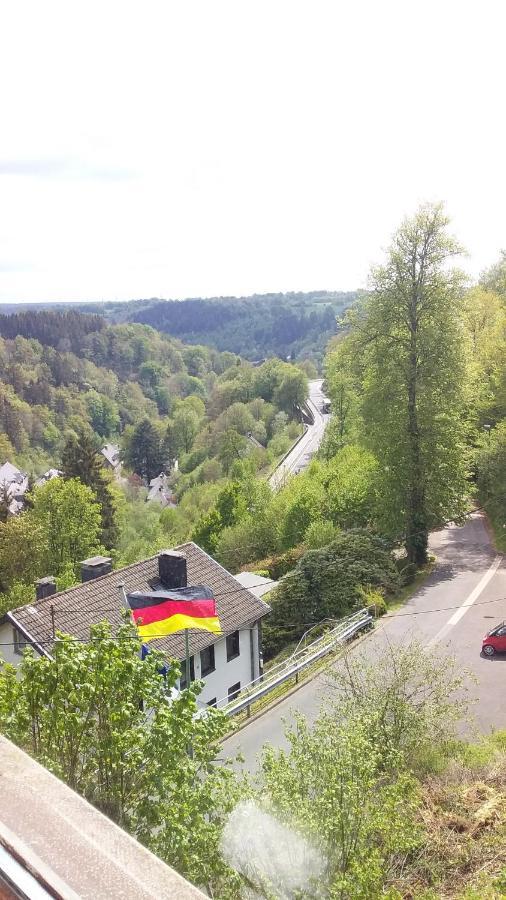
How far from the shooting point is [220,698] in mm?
22969

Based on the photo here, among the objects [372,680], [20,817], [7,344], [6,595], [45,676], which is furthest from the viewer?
[7,344]

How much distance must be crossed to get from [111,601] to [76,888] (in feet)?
68.3

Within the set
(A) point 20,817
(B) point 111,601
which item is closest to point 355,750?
(A) point 20,817

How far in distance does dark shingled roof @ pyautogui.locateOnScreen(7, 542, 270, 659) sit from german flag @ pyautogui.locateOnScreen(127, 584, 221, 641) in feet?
3.94

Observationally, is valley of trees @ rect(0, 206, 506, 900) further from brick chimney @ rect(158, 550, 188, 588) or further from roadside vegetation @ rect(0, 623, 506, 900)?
brick chimney @ rect(158, 550, 188, 588)

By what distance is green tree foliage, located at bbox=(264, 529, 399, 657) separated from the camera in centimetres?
2519

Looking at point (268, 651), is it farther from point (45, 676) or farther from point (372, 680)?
point (45, 676)

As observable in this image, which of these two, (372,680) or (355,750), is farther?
(372,680)

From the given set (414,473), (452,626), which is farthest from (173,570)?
Answer: (414,473)

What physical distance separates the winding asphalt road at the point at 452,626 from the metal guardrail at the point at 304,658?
54 centimetres

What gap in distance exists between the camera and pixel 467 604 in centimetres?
2369

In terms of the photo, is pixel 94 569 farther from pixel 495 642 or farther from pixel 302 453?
pixel 302 453

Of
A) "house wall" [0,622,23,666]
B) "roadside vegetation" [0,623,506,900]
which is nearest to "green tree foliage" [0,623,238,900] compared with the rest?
"roadside vegetation" [0,623,506,900]

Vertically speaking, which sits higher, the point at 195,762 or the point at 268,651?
the point at 195,762
